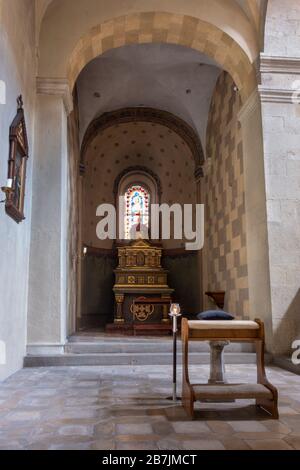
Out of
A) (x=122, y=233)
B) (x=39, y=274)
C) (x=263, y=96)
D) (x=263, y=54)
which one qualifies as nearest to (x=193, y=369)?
(x=39, y=274)

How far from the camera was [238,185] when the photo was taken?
28.3ft

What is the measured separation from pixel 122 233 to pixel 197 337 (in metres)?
10.1

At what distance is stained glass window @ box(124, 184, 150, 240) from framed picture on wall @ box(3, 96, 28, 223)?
804 cm

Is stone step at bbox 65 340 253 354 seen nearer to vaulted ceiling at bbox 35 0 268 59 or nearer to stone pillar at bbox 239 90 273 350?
stone pillar at bbox 239 90 273 350

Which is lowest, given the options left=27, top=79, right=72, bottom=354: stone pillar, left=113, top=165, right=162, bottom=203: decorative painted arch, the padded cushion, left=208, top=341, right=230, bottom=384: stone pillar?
left=208, top=341, right=230, bottom=384: stone pillar

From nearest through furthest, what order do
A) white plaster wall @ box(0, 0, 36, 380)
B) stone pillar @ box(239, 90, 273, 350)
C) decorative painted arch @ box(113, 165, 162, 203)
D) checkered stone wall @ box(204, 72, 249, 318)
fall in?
white plaster wall @ box(0, 0, 36, 380) → stone pillar @ box(239, 90, 273, 350) → checkered stone wall @ box(204, 72, 249, 318) → decorative painted arch @ box(113, 165, 162, 203)

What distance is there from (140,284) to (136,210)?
317 centimetres

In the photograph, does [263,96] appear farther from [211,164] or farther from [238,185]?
[211,164]

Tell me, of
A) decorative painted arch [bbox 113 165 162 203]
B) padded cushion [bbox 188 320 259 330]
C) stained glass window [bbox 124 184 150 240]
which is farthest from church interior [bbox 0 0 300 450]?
decorative painted arch [bbox 113 165 162 203]

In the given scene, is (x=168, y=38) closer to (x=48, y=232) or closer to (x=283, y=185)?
(x=283, y=185)

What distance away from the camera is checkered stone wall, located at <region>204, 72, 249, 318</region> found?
8.39m

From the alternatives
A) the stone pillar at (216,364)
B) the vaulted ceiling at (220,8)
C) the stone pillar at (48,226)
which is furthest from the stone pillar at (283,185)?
the stone pillar at (48,226)

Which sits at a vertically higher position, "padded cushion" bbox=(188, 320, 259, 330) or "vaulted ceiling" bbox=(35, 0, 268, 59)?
"vaulted ceiling" bbox=(35, 0, 268, 59)

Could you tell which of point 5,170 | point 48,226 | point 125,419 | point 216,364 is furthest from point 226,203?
point 125,419
